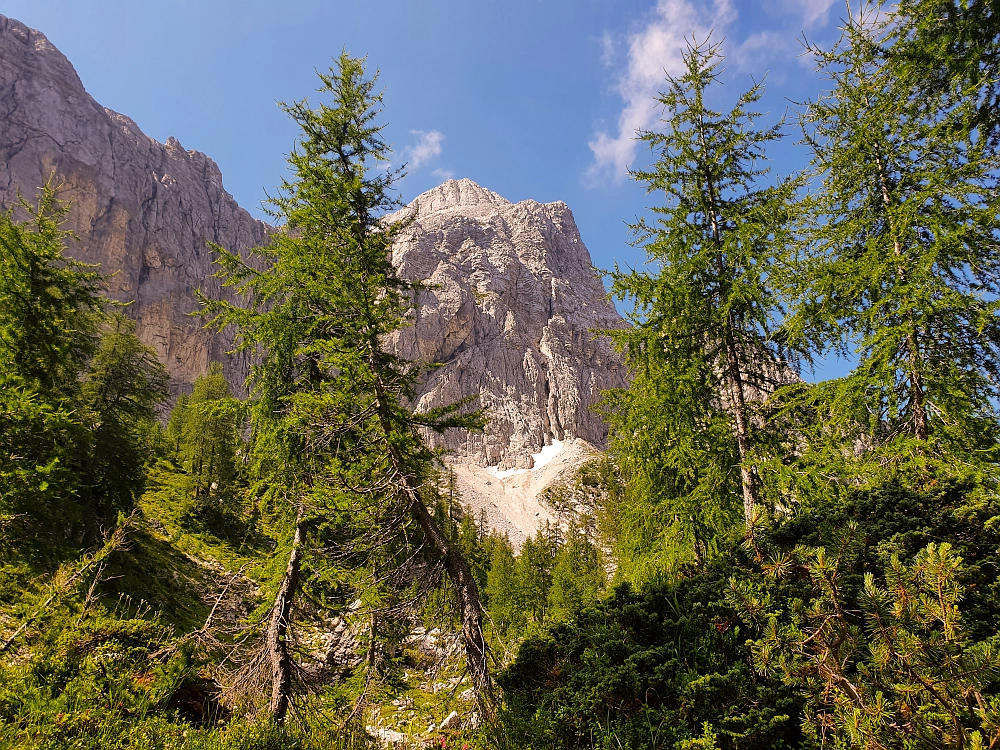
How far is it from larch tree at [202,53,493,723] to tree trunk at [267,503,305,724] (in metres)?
0.02

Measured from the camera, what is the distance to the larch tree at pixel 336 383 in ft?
22.9

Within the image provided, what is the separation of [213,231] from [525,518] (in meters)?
100

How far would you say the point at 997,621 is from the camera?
3539 mm

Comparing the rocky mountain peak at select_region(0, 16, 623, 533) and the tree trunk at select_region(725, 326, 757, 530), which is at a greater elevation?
the rocky mountain peak at select_region(0, 16, 623, 533)

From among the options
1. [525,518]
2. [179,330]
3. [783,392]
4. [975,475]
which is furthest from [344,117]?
[179,330]

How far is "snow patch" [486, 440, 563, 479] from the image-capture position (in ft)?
333

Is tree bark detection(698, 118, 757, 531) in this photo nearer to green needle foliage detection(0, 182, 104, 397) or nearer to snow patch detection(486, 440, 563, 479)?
green needle foliage detection(0, 182, 104, 397)

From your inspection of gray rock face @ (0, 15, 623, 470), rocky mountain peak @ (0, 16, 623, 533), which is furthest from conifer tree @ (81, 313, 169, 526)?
rocky mountain peak @ (0, 16, 623, 533)

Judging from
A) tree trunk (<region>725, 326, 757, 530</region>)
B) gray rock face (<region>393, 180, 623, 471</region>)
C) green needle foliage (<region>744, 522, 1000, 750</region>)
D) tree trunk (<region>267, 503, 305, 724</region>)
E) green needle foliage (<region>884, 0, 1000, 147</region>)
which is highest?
gray rock face (<region>393, 180, 623, 471</region>)

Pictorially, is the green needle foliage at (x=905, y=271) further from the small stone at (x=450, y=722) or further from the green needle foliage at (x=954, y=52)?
the small stone at (x=450, y=722)

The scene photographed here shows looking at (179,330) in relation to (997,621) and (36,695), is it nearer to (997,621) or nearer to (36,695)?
(36,695)

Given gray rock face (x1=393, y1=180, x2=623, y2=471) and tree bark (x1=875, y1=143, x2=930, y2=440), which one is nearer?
tree bark (x1=875, y1=143, x2=930, y2=440)

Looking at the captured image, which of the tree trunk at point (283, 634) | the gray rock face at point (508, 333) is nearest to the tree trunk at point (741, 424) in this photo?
the tree trunk at point (283, 634)

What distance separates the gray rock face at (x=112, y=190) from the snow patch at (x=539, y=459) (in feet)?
189
